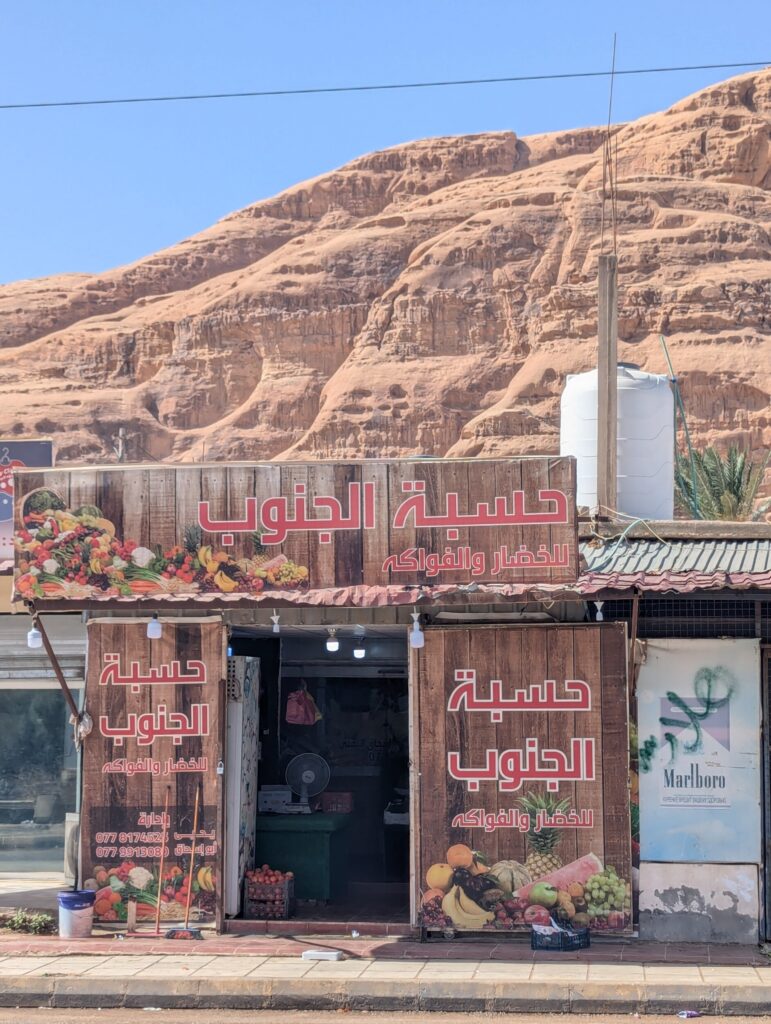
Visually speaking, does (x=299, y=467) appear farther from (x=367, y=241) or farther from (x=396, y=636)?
(x=367, y=241)

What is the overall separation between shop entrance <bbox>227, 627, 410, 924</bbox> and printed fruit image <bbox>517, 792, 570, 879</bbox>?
1416mm

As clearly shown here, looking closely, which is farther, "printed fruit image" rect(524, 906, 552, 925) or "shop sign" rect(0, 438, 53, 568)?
"shop sign" rect(0, 438, 53, 568)

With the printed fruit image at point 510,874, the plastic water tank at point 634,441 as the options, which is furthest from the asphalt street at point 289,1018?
the plastic water tank at point 634,441

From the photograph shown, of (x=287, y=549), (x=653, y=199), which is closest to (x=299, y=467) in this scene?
(x=287, y=549)

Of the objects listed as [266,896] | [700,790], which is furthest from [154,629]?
[700,790]

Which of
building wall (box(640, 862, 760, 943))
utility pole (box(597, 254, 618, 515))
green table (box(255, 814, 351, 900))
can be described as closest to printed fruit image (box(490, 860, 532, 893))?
building wall (box(640, 862, 760, 943))

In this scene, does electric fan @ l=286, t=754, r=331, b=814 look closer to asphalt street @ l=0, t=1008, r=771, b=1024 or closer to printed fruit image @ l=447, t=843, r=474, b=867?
printed fruit image @ l=447, t=843, r=474, b=867

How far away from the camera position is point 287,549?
11164mm

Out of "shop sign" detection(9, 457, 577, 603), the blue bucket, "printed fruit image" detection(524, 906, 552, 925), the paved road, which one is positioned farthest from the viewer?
the blue bucket

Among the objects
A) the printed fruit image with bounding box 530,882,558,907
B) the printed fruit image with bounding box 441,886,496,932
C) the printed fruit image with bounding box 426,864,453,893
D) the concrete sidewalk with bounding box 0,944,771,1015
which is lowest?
the concrete sidewalk with bounding box 0,944,771,1015

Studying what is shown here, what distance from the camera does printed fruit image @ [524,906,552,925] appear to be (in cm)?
1059

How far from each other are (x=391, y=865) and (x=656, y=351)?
6302cm

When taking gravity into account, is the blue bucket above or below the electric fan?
below

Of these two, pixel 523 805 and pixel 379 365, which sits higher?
pixel 379 365
